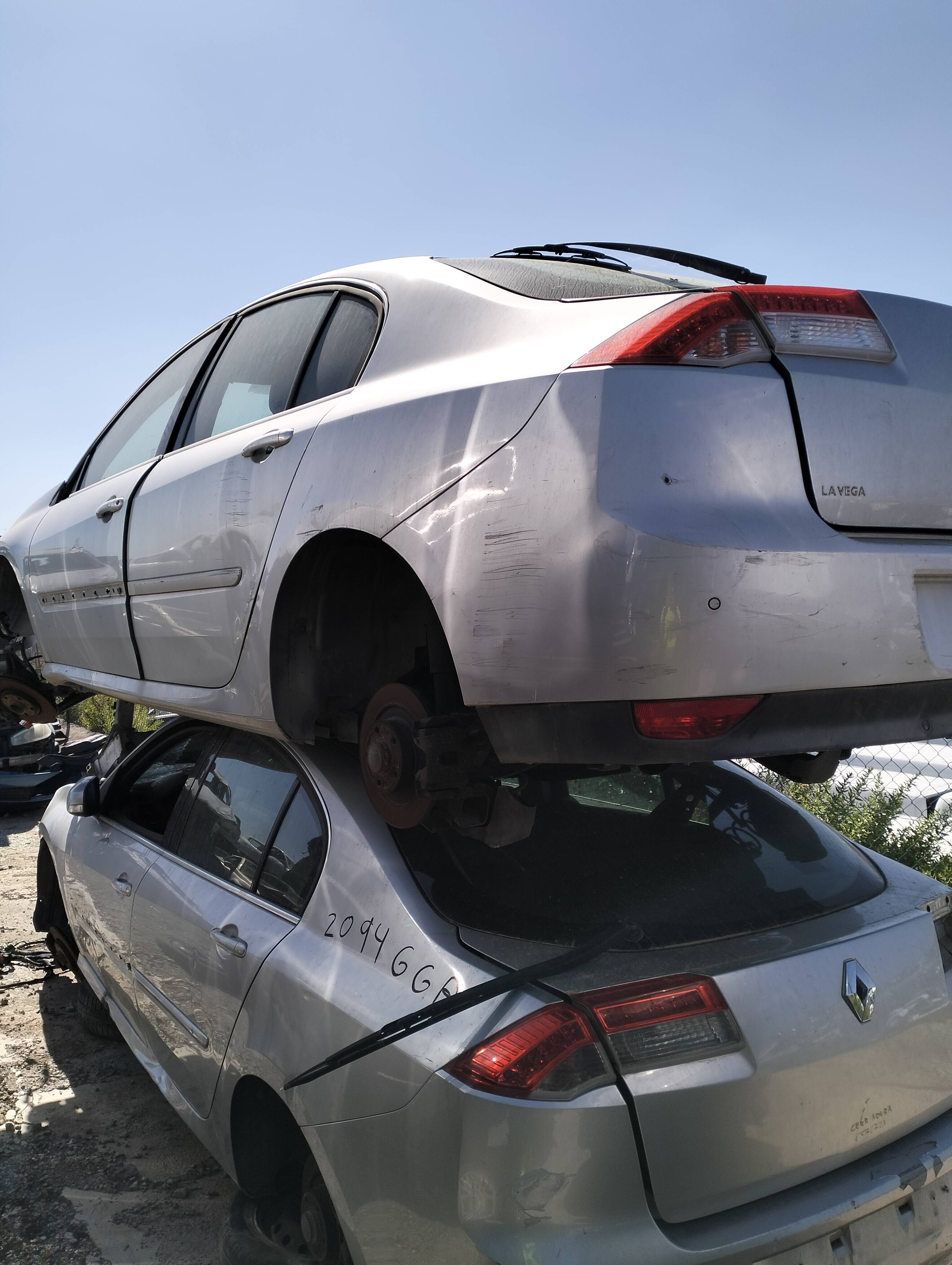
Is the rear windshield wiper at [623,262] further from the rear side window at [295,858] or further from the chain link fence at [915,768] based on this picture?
the chain link fence at [915,768]

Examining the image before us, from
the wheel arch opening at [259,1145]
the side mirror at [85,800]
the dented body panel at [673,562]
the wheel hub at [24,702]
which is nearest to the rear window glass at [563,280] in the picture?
the dented body panel at [673,562]

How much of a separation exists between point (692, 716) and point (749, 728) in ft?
0.36

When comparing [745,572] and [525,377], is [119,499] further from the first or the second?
[745,572]

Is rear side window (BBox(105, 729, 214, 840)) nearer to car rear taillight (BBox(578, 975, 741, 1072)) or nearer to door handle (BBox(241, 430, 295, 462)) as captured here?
door handle (BBox(241, 430, 295, 462))

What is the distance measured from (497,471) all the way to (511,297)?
1.89 feet

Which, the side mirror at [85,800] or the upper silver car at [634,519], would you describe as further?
the side mirror at [85,800]

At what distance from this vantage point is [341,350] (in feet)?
8.82

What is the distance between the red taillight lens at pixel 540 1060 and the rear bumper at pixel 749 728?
1.51ft

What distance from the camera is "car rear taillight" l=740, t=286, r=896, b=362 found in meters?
1.84

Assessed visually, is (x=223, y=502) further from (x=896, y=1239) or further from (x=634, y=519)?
(x=896, y=1239)

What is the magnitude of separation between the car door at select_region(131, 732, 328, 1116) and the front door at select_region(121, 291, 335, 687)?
36 cm

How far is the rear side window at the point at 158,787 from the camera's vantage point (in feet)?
10.3

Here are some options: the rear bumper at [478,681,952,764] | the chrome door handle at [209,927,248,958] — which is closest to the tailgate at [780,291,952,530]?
the rear bumper at [478,681,952,764]

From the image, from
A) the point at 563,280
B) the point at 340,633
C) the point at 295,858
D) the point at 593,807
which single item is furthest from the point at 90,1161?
the point at 563,280
